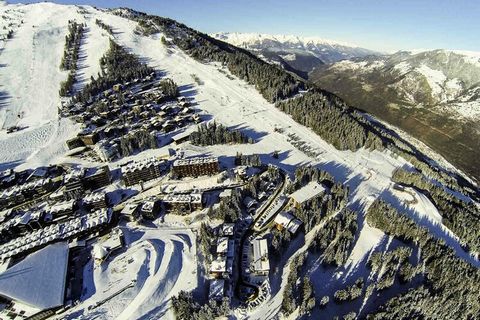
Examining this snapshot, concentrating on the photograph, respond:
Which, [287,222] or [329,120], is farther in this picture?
[329,120]

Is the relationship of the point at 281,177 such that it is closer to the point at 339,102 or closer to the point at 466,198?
the point at 466,198

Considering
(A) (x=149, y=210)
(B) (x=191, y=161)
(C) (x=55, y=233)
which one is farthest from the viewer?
(B) (x=191, y=161)

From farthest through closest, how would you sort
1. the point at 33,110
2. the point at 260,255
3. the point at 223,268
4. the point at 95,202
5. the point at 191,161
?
the point at 33,110
the point at 191,161
the point at 95,202
the point at 260,255
the point at 223,268

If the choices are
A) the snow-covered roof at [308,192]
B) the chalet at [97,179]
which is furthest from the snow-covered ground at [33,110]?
the snow-covered roof at [308,192]

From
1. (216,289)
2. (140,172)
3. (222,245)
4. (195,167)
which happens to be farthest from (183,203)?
(216,289)

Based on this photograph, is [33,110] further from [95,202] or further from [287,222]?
[287,222]
